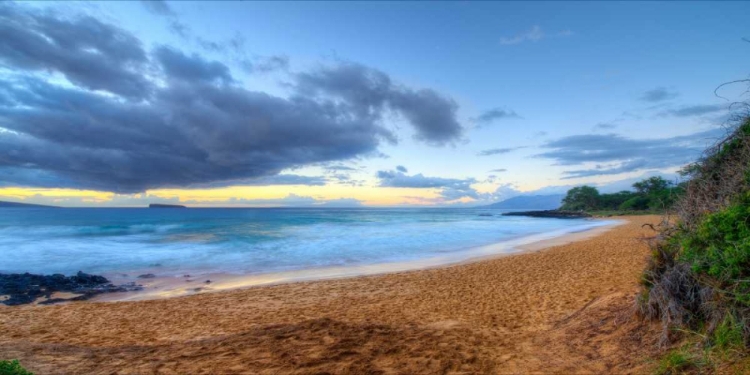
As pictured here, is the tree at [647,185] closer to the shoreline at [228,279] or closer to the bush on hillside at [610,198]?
the bush on hillside at [610,198]

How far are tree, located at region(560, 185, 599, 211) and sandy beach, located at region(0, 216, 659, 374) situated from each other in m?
94.0

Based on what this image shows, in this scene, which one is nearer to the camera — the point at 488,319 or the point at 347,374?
the point at 347,374

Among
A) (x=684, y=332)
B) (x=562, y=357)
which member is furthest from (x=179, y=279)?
(x=684, y=332)

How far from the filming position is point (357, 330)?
604 cm

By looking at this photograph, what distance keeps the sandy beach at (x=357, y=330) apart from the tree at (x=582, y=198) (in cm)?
9397

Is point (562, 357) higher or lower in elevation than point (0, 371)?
lower

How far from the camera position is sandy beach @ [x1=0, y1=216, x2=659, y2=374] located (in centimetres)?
468

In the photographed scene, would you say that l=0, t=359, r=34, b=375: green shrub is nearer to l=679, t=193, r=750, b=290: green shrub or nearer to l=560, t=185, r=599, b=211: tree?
l=679, t=193, r=750, b=290: green shrub

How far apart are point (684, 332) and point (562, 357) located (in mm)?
1399

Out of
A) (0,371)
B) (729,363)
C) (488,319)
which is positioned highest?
(0,371)

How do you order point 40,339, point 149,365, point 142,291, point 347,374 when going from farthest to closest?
point 142,291 → point 40,339 → point 149,365 → point 347,374

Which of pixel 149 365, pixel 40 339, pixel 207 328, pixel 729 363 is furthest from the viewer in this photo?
pixel 207 328

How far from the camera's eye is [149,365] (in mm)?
4988

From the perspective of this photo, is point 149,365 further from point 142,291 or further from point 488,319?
point 142,291
